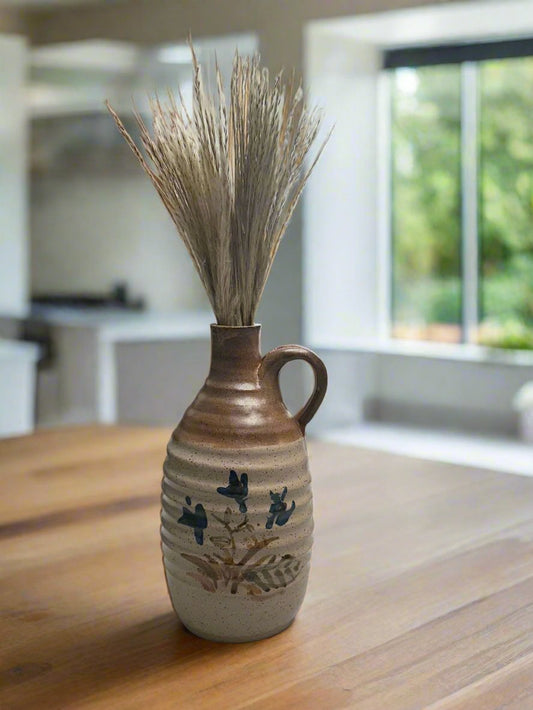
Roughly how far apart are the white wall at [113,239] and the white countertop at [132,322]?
0.26ft

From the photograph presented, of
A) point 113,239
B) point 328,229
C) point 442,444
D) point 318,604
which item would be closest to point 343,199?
point 328,229

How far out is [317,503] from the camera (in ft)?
4.34

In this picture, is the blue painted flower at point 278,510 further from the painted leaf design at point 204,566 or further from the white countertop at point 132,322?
the white countertop at point 132,322

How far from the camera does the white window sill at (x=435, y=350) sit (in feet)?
13.6

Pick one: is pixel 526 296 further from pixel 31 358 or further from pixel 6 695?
pixel 6 695

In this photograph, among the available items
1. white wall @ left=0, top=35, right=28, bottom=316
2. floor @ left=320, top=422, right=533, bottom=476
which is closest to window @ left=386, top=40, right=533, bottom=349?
floor @ left=320, top=422, right=533, bottom=476

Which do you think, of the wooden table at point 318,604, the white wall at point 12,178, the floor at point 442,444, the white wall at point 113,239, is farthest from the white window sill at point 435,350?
A: the wooden table at point 318,604

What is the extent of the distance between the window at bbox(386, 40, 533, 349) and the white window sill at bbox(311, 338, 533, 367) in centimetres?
4

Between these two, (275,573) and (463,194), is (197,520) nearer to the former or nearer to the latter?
(275,573)

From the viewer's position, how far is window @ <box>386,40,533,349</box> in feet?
13.9

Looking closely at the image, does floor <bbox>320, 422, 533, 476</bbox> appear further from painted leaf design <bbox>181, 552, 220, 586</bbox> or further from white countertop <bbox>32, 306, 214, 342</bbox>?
painted leaf design <bbox>181, 552, 220, 586</bbox>

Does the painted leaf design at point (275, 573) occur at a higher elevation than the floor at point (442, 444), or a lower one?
higher

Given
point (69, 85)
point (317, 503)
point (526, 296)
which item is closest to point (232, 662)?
point (317, 503)

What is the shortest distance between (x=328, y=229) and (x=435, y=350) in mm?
762
